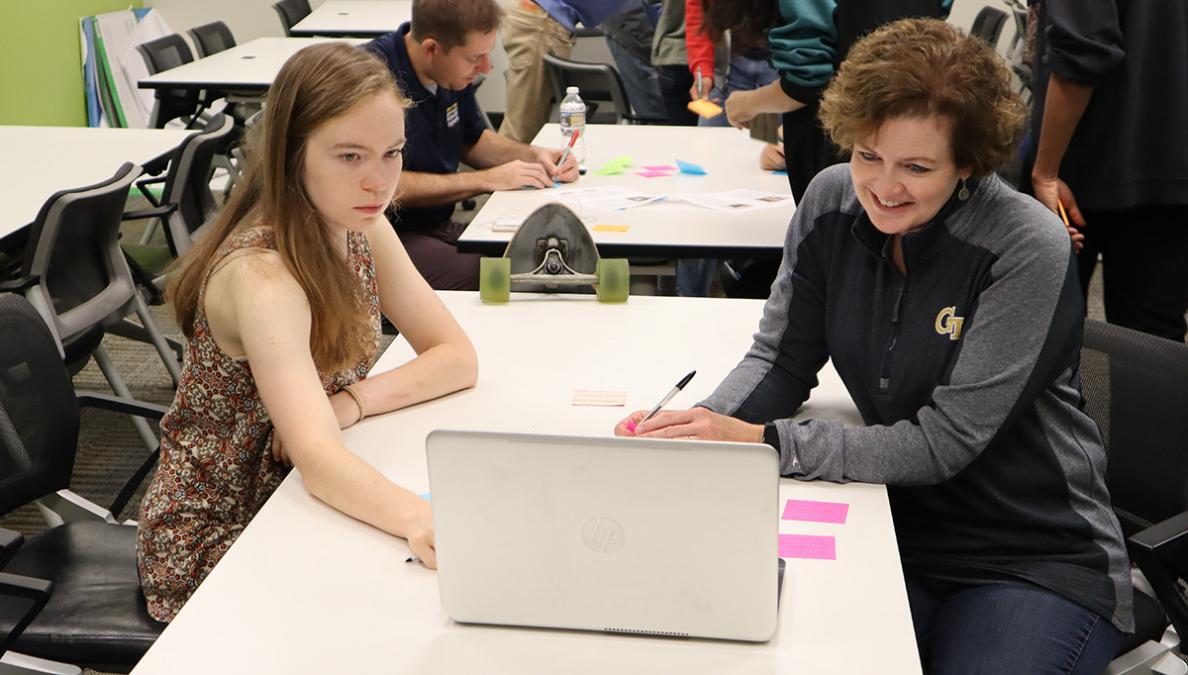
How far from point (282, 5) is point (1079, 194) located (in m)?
5.42

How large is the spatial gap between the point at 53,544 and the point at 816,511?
1282 millimetres

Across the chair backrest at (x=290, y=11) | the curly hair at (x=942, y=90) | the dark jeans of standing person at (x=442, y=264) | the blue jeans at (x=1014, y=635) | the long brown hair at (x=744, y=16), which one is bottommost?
the chair backrest at (x=290, y=11)

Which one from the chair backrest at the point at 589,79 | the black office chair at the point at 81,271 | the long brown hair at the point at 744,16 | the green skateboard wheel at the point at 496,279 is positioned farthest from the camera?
the chair backrest at the point at 589,79

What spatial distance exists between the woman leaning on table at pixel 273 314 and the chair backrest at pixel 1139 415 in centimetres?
110

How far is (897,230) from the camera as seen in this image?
Result: 167cm

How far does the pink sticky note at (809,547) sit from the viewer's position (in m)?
1.48

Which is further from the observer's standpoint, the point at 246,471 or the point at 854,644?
the point at 246,471

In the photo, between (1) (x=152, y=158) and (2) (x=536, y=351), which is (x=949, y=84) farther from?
(1) (x=152, y=158)

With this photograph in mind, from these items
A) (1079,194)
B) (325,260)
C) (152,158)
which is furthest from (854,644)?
(152,158)

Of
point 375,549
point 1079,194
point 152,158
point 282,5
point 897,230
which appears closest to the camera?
point 375,549

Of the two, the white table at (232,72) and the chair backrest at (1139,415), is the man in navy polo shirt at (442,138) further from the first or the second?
the chair backrest at (1139,415)

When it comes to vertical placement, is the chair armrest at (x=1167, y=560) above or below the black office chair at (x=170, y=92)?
above

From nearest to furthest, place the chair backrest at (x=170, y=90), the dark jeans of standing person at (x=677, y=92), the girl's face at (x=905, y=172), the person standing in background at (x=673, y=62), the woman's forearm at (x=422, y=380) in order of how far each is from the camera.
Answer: the girl's face at (x=905, y=172) → the woman's forearm at (x=422, y=380) → the person standing in background at (x=673, y=62) → the dark jeans of standing person at (x=677, y=92) → the chair backrest at (x=170, y=90)

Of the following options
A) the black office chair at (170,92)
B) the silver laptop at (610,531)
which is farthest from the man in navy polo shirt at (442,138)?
the black office chair at (170,92)
